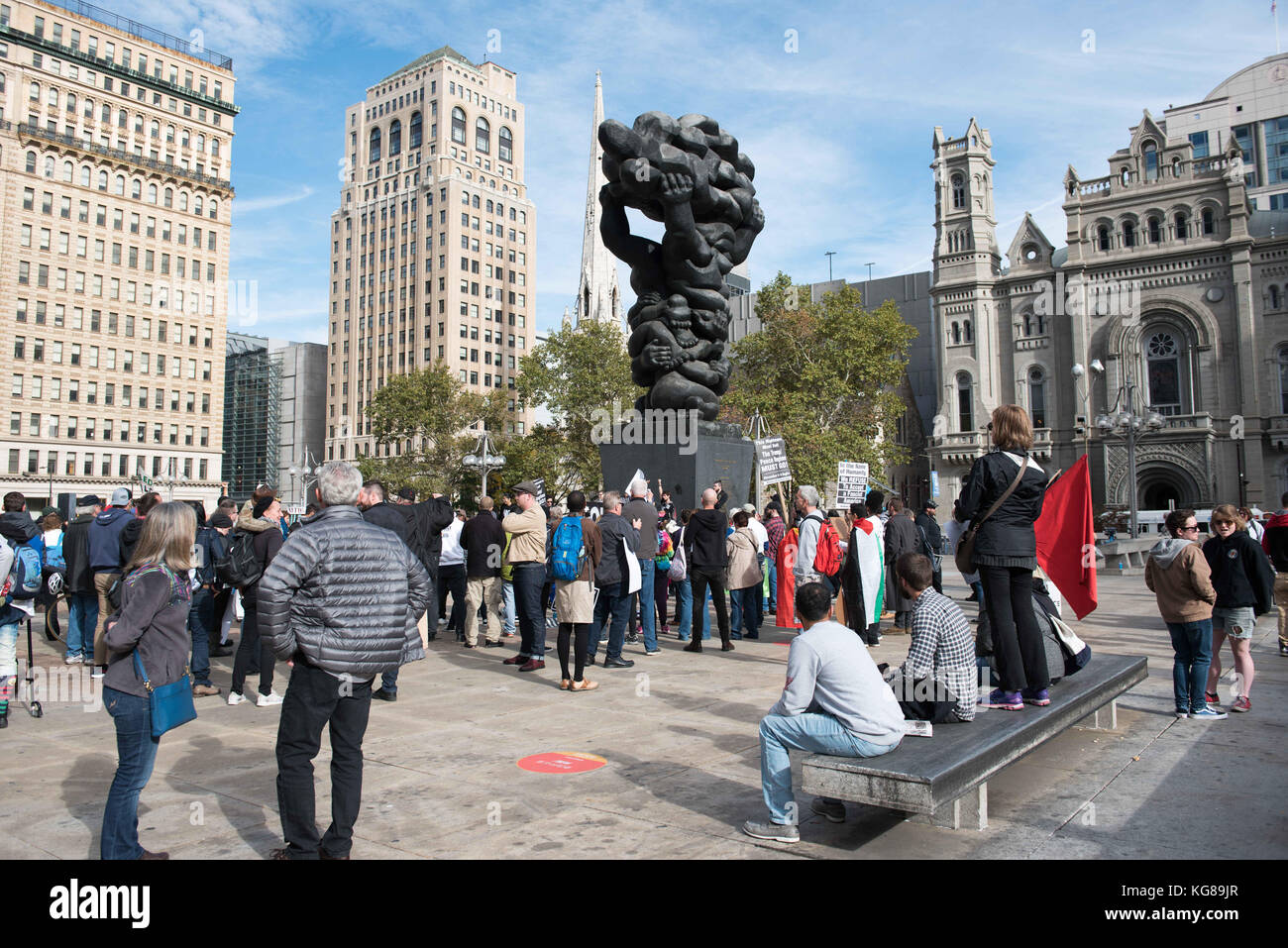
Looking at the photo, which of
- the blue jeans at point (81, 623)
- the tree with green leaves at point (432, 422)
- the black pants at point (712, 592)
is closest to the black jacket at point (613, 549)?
the black pants at point (712, 592)

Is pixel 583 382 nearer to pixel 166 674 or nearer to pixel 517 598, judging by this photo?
pixel 517 598

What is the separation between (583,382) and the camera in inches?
2077

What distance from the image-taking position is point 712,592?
1085 cm

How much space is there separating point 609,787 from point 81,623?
30.5 ft

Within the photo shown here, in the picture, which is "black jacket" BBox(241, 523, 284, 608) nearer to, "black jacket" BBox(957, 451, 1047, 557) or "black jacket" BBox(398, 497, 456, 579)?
"black jacket" BBox(398, 497, 456, 579)

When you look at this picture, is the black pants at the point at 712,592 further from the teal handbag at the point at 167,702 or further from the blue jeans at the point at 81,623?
the blue jeans at the point at 81,623

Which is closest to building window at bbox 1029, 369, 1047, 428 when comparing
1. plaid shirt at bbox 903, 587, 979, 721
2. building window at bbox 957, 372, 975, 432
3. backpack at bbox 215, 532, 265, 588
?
building window at bbox 957, 372, 975, 432

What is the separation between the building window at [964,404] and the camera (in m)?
60.3

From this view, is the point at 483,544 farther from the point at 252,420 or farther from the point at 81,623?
the point at 252,420

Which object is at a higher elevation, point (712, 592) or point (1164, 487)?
point (1164, 487)

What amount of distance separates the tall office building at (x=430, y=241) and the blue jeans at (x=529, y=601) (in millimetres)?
85084

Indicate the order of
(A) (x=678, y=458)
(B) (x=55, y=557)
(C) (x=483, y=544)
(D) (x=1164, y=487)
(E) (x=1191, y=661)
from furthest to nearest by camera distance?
(D) (x=1164, y=487) → (A) (x=678, y=458) → (B) (x=55, y=557) → (C) (x=483, y=544) → (E) (x=1191, y=661)

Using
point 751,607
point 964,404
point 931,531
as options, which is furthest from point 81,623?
point 964,404

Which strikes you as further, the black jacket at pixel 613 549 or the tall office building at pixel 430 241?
the tall office building at pixel 430 241
